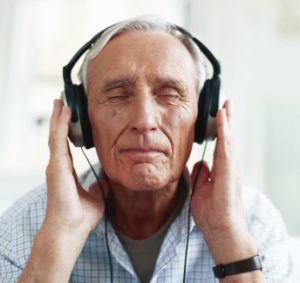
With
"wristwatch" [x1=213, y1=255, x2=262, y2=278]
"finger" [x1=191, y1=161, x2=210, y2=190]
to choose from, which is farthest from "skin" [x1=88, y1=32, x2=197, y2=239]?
"wristwatch" [x1=213, y1=255, x2=262, y2=278]

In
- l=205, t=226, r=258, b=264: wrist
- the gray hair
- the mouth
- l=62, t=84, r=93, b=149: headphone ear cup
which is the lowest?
l=205, t=226, r=258, b=264: wrist

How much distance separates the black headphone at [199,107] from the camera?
40.1 inches

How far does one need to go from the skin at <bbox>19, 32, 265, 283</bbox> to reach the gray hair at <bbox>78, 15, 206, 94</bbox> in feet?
0.07

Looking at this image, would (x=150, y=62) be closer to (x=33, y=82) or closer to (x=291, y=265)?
(x=291, y=265)

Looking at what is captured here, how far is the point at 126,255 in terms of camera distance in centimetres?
106

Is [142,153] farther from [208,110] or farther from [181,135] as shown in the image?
[208,110]

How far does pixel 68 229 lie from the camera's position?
0.96 metres

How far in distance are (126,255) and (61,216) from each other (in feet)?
0.72

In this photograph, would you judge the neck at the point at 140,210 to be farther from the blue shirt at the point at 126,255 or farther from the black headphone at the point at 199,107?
the black headphone at the point at 199,107

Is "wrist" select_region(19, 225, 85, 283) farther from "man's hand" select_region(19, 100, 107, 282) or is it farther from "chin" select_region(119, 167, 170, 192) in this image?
"chin" select_region(119, 167, 170, 192)

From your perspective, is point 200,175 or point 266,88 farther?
point 266,88

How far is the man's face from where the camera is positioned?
95 cm

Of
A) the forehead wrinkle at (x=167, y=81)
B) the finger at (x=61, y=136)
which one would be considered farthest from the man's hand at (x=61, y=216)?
the forehead wrinkle at (x=167, y=81)

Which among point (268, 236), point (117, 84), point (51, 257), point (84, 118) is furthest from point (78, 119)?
point (268, 236)
